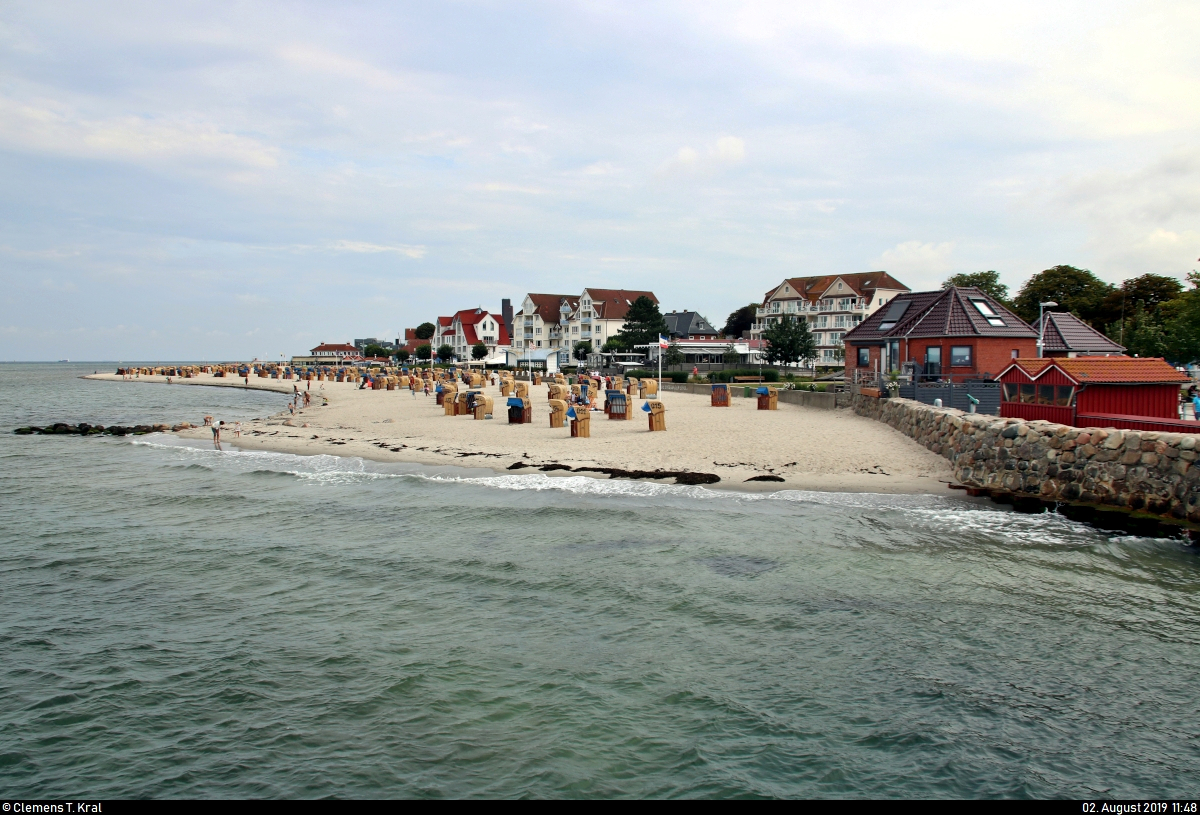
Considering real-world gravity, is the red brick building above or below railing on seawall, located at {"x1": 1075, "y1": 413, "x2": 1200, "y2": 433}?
above

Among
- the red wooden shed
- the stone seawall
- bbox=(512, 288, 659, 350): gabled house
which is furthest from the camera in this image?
bbox=(512, 288, 659, 350): gabled house

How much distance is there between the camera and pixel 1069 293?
205 ft

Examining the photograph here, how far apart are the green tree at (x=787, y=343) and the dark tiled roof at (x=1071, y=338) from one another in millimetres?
31614

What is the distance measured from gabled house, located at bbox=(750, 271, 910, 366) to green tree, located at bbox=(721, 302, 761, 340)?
22869 mm

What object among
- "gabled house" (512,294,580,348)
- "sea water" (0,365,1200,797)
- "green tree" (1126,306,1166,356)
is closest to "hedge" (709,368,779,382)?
"green tree" (1126,306,1166,356)

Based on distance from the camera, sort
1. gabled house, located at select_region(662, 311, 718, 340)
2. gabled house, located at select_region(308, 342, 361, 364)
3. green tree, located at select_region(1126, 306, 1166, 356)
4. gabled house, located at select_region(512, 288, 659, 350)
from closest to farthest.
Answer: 1. green tree, located at select_region(1126, 306, 1166, 356)
2. gabled house, located at select_region(662, 311, 718, 340)
3. gabled house, located at select_region(512, 288, 659, 350)
4. gabled house, located at select_region(308, 342, 361, 364)

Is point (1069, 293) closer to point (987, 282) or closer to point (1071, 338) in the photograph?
point (987, 282)

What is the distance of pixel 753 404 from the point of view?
36594 mm

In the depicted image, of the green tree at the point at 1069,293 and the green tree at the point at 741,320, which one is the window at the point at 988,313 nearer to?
the green tree at the point at 1069,293

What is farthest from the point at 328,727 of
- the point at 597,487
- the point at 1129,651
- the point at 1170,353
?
the point at 1170,353

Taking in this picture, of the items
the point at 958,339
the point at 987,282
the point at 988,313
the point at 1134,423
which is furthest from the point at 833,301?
the point at 1134,423

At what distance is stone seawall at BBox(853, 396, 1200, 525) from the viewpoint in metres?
13.3

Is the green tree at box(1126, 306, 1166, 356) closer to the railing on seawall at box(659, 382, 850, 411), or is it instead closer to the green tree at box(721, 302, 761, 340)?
the railing on seawall at box(659, 382, 850, 411)

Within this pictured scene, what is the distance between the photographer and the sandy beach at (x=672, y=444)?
1777 cm
